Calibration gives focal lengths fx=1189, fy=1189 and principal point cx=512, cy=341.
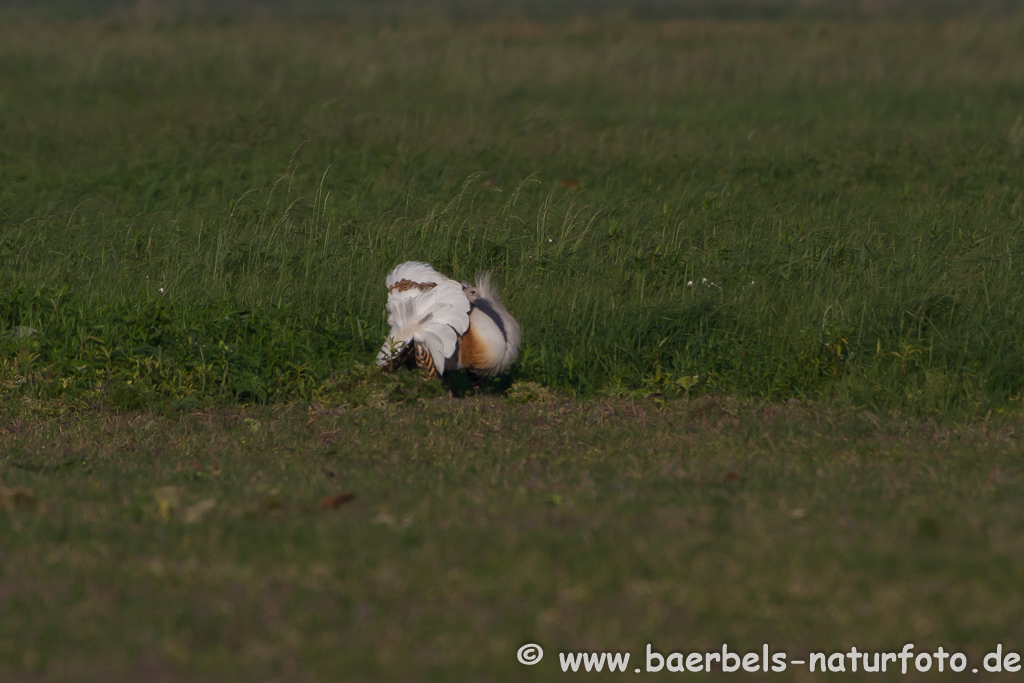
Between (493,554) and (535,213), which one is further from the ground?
(535,213)

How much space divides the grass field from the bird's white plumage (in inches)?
10.6

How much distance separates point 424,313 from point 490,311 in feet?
1.38

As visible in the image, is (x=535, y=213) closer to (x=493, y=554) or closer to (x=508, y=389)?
(x=508, y=389)

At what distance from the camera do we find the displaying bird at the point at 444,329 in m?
6.48

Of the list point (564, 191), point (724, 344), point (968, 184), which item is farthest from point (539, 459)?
point (968, 184)

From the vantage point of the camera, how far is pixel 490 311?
22.3 ft

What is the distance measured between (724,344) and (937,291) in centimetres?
140

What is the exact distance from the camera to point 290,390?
6898 mm

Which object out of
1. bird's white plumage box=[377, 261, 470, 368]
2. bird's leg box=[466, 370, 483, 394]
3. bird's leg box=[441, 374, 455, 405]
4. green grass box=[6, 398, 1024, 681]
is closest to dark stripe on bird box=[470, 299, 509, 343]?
bird's white plumage box=[377, 261, 470, 368]

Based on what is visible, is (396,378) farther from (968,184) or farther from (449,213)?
(968,184)
